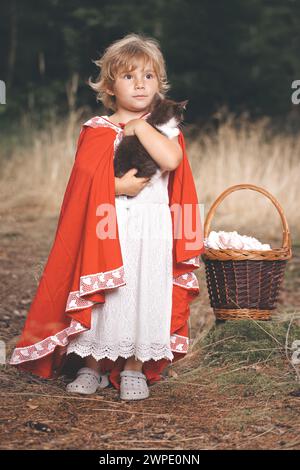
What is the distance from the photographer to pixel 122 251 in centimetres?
298

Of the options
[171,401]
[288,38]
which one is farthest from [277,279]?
[288,38]

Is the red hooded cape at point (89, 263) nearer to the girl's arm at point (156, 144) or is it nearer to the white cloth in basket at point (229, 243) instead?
the girl's arm at point (156, 144)

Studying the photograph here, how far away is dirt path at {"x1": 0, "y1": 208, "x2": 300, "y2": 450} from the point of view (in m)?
2.52

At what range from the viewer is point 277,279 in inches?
142

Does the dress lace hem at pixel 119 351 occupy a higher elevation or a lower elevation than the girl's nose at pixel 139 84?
lower

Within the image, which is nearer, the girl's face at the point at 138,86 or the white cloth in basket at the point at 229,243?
the girl's face at the point at 138,86

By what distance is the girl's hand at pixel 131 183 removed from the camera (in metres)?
2.93

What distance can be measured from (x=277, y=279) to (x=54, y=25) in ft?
35.1

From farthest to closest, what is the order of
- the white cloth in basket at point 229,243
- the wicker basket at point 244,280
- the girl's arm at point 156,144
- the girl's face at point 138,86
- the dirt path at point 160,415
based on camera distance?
the white cloth in basket at point 229,243 < the wicker basket at point 244,280 < the girl's face at point 138,86 < the girl's arm at point 156,144 < the dirt path at point 160,415

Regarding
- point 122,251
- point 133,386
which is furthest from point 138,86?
point 133,386

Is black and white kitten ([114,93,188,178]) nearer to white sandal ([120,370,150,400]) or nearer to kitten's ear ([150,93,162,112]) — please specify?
kitten's ear ([150,93,162,112])

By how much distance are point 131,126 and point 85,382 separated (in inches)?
40.9

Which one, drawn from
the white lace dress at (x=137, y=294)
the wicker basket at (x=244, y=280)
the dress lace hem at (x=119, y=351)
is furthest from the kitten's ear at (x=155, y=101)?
the dress lace hem at (x=119, y=351)

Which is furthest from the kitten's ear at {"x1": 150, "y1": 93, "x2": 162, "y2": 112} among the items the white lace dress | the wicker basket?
the wicker basket
